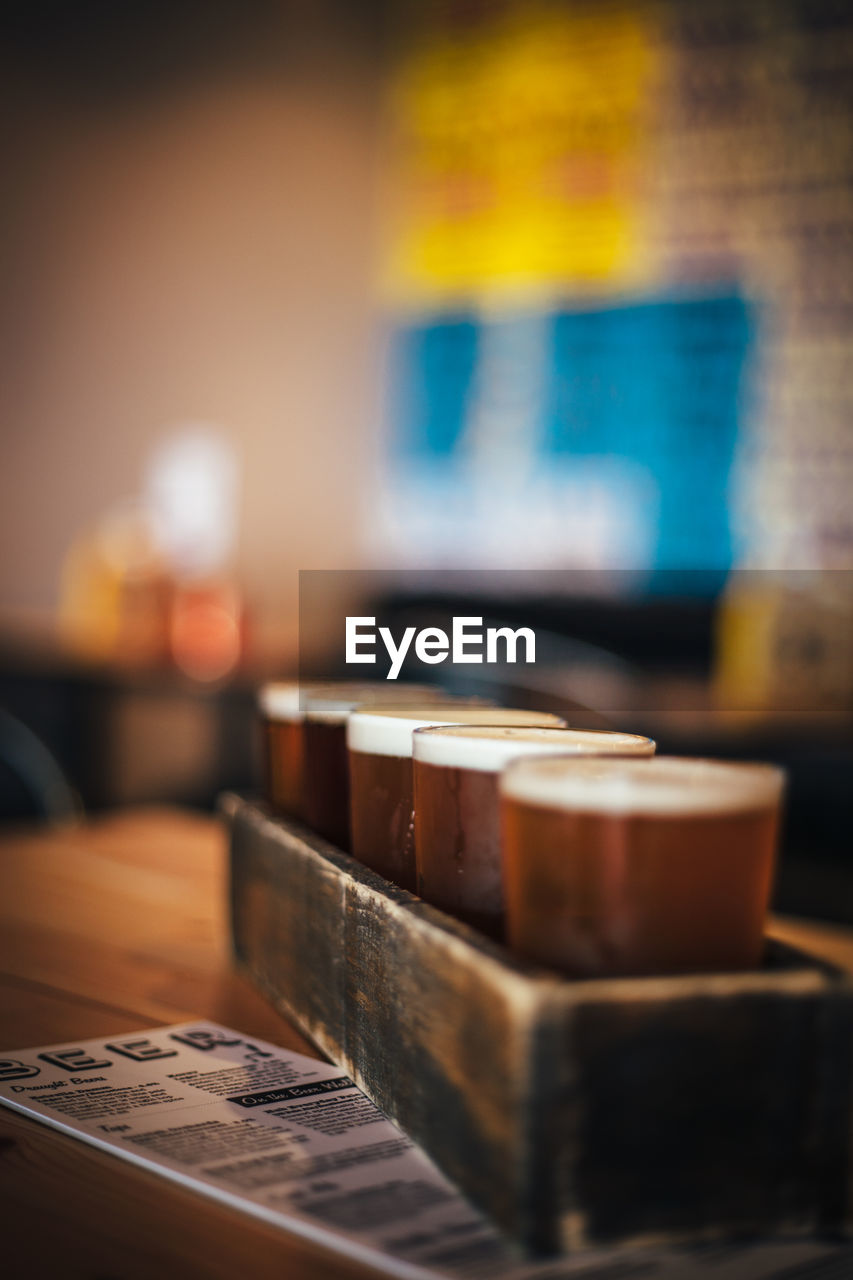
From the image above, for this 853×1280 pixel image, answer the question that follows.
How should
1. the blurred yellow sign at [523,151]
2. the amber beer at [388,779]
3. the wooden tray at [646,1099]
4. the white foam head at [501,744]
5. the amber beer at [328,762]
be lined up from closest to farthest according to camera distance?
the wooden tray at [646,1099] → the white foam head at [501,744] → the amber beer at [388,779] → the amber beer at [328,762] → the blurred yellow sign at [523,151]

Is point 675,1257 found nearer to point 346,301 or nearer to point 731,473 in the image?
point 731,473

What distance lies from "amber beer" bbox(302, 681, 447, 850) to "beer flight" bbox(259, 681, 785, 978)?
173 millimetres

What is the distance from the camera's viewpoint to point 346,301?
5086 mm

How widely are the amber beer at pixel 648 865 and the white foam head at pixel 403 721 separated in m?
0.16

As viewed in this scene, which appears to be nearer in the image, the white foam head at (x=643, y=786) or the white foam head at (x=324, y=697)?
the white foam head at (x=643, y=786)

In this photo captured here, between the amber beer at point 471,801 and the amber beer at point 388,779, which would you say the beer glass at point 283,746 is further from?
the amber beer at point 471,801

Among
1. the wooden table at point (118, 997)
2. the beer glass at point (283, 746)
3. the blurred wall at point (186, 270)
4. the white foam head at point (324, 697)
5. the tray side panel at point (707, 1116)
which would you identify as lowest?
the wooden table at point (118, 997)

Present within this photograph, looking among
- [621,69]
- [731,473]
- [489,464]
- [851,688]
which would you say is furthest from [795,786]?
[621,69]

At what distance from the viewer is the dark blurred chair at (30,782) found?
210 centimetres

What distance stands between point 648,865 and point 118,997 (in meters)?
0.47

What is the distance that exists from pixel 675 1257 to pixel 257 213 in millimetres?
4766

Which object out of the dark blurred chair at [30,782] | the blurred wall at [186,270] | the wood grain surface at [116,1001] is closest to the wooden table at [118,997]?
the wood grain surface at [116,1001]

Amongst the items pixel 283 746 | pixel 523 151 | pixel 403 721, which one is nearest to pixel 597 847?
pixel 403 721

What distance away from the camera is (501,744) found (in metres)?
0.57
